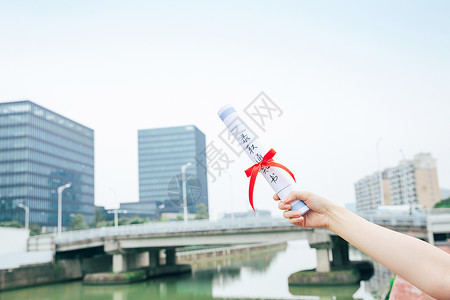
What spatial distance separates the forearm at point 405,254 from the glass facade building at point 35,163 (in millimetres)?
69099

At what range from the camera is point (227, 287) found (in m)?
25.4

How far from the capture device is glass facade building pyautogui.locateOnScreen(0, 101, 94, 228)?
2554 inches

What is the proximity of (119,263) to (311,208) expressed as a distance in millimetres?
30203

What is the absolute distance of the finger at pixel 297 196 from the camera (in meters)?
2.27

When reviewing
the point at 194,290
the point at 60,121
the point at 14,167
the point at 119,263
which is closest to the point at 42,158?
the point at 14,167

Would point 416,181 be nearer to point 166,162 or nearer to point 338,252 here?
point 166,162

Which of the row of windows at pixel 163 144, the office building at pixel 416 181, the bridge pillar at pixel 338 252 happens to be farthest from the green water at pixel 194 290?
the office building at pixel 416 181

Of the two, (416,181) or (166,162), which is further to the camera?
(416,181)

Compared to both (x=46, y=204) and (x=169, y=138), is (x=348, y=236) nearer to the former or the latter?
(x=46, y=204)

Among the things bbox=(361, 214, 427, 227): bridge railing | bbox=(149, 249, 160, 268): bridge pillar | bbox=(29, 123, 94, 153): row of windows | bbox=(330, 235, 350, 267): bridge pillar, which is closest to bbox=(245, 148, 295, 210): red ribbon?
bbox=(361, 214, 427, 227): bridge railing

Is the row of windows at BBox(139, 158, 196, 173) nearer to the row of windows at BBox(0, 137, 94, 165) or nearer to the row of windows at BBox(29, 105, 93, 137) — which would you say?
the row of windows at BBox(29, 105, 93, 137)

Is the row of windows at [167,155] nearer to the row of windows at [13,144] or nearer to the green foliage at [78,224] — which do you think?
the green foliage at [78,224]

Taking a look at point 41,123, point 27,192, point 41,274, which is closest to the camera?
point 41,274

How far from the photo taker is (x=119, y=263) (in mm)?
30500
